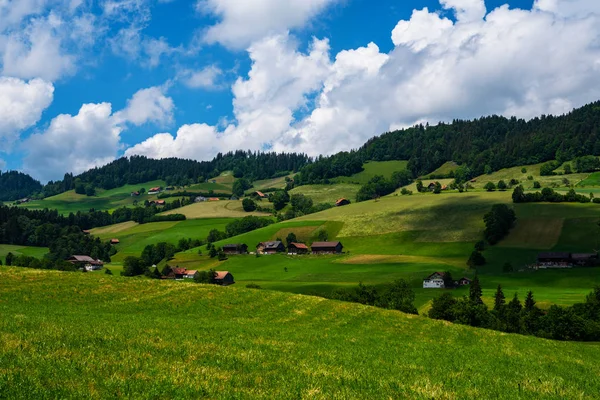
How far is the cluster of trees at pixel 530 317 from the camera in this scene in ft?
220

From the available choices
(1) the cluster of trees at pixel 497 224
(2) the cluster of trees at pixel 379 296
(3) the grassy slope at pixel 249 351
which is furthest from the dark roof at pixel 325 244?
(3) the grassy slope at pixel 249 351

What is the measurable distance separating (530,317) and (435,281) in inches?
1503

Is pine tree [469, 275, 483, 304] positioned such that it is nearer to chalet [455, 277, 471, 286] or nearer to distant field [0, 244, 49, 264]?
chalet [455, 277, 471, 286]

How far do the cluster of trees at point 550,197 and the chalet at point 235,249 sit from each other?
101 m

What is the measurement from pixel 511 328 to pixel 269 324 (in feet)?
155

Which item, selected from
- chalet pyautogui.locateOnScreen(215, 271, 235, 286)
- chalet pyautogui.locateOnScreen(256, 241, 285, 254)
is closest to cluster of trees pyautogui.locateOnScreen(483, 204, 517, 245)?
chalet pyautogui.locateOnScreen(256, 241, 285, 254)

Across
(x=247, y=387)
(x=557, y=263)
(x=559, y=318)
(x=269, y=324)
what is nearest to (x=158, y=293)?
(x=269, y=324)

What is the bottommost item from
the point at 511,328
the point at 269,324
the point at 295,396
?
the point at 511,328

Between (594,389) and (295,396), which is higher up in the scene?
(295,396)

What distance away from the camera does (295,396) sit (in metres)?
14.8

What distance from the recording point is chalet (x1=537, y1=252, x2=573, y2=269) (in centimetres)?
12200

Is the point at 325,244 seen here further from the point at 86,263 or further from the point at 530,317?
the point at 530,317

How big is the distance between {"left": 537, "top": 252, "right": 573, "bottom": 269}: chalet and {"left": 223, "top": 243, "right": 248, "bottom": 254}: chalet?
308ft

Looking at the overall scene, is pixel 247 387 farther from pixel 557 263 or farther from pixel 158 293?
pixel 557 263
